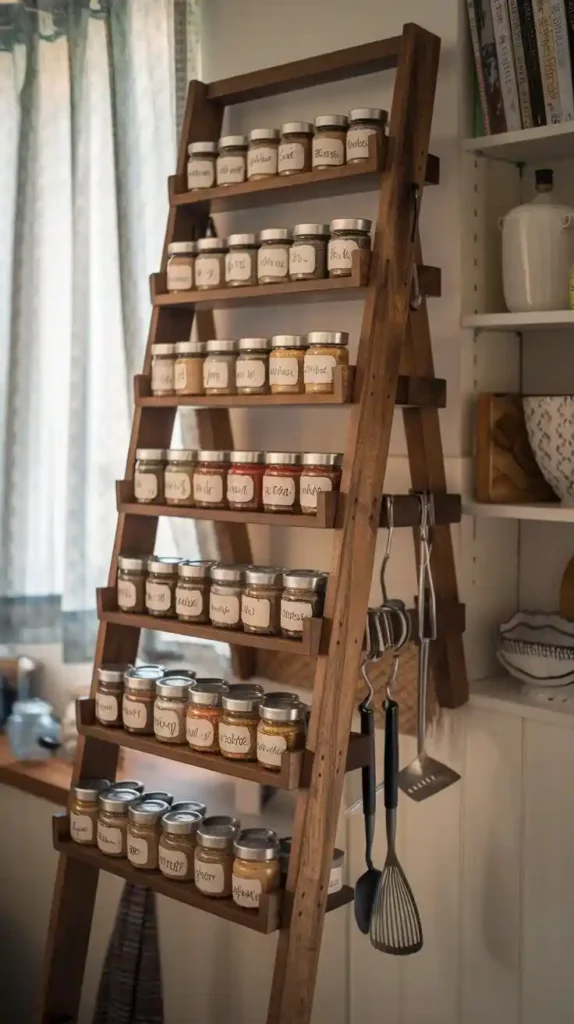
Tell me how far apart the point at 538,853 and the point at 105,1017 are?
2.66 ft

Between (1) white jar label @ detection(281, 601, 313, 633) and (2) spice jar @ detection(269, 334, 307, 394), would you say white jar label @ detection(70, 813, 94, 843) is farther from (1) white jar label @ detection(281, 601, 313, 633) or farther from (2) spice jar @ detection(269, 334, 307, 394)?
(2) spice jar @ detection(269, 334, 307, 394)

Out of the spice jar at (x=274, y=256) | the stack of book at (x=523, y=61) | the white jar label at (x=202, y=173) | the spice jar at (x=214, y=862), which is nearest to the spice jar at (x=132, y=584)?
the spice jar at (x=214, y=862)

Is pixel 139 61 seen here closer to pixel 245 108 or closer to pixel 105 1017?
pixel 245 108

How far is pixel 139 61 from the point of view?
2.16 meters

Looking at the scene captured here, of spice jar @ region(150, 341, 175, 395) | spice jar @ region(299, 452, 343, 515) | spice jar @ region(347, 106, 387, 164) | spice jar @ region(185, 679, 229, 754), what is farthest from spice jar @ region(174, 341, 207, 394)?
spice jar @ region(185, 679, 229, 754)

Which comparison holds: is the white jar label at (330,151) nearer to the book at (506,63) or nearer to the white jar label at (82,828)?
the book at (506,63)

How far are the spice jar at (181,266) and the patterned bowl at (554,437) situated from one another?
0.56 m

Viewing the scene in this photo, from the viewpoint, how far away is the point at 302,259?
1651mm

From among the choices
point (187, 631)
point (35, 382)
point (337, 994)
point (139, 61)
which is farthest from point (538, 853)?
point (139, 61)

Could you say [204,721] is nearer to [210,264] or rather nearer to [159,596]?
[159,596]

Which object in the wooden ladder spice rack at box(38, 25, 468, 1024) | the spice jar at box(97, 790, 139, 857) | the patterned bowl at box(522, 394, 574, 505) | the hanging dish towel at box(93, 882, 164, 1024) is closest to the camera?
the wooden ladder spice rack at box(38, 25, 468, 1024)

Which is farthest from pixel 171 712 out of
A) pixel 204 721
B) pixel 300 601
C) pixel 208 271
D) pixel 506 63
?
pixel 506 63

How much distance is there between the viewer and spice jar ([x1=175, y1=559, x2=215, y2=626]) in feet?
5.70

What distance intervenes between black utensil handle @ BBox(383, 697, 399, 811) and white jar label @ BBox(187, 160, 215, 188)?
2.86 ft
